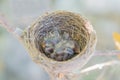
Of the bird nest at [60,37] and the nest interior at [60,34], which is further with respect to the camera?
the nest interior at [60,34]

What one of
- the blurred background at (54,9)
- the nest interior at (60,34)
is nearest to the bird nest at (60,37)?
the nest interior at (60,34)

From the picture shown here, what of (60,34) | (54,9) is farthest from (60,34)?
(54,9)

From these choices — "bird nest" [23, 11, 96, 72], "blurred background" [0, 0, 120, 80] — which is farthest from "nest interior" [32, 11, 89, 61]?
"blurred background" [0, 0, 120, 80]

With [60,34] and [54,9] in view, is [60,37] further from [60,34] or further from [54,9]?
[54,9]

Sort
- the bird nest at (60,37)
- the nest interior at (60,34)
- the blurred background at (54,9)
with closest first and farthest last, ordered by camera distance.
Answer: the bird nest at (60,37) < the nest interior at (60,34) < the blurred background at (54,9)

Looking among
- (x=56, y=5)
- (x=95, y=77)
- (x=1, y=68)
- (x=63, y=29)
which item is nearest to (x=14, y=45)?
(x=1, y=68)

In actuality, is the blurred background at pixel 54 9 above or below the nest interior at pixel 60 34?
above

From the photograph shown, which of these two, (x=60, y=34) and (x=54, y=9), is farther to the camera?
(x=54, y=9)

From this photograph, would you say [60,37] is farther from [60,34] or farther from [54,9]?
[54,9]

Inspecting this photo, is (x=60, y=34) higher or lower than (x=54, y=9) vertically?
lower

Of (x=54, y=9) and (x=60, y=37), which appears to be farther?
(x=54, y=9)

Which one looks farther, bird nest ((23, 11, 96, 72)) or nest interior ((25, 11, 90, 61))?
nest interior ((25, 11, 90, 61))

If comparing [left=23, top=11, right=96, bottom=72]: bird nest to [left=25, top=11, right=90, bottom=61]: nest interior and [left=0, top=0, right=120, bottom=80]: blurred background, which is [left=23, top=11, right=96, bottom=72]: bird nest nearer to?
[left=25, top=11, right=90, bottom=61]: nest interior

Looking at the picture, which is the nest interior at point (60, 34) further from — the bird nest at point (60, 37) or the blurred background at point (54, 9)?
the blurred background at point (54, 9)
